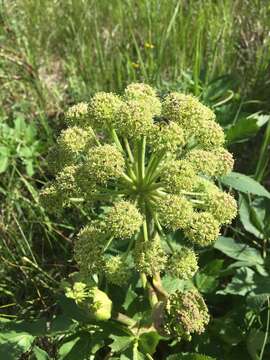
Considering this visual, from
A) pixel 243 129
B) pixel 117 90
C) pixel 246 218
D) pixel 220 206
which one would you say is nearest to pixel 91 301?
pixel 220 206

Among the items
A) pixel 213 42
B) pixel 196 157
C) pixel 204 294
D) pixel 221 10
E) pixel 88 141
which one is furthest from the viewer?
pixel 221 10

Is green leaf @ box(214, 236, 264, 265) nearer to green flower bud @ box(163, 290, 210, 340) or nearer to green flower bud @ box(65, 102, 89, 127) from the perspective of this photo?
green flower bud @ box(163, 290, 210, 340)

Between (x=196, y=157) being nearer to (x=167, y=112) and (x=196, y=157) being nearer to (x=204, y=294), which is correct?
(x=167, y=112)

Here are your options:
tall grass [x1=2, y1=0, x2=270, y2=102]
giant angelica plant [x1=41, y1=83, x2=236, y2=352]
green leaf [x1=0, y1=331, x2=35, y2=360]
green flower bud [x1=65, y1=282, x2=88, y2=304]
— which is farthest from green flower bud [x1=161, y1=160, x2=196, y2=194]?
tall grass [x1=2, y1=0, x2=270, y2=102]

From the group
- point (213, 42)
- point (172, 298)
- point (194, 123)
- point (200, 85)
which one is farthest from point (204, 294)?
point (213, 42)

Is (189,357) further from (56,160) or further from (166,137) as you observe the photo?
(56,160)

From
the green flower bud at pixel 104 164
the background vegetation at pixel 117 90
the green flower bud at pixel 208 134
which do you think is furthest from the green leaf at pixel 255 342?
the green flower bud at pixel 104 164
